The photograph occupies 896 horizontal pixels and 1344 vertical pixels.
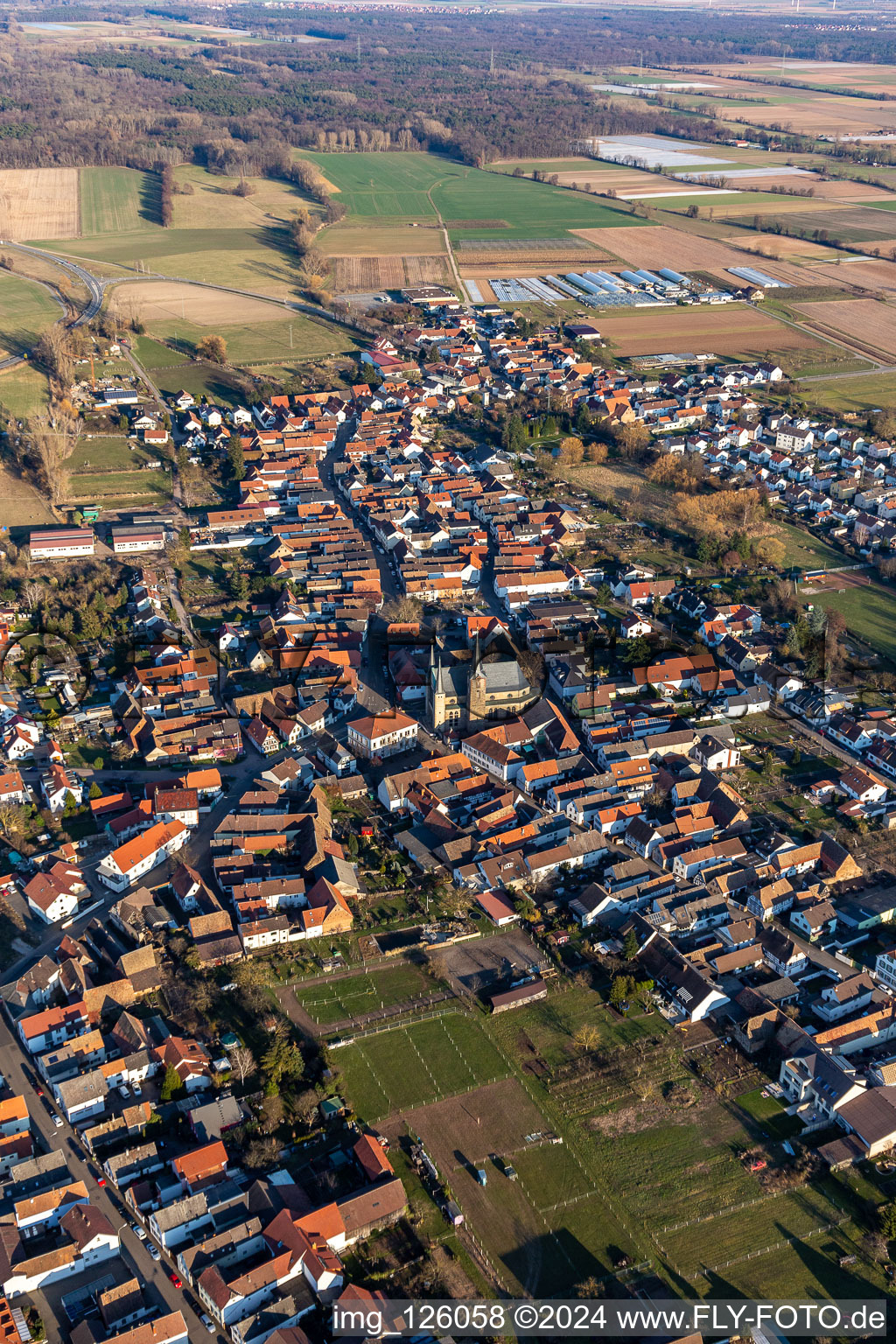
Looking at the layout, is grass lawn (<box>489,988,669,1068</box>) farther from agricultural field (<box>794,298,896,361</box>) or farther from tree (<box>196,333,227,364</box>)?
agricultural field (<box>794,298,896,361</box>)

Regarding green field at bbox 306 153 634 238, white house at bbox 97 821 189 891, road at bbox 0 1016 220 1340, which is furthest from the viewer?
green field at bbox 306 153 634 238

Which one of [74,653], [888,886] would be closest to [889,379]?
[888,886]

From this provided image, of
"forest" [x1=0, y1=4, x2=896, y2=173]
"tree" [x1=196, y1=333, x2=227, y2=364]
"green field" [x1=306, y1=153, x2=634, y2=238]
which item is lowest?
"tree" [x1=196, y1=333, x2=227, y2=364]

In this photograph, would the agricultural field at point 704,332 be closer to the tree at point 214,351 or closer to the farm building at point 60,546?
the tree at point 214,351

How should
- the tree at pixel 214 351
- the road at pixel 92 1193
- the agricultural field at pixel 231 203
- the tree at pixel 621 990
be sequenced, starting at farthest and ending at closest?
the agricultural field at pixel 231 203
the tree at pixel 214 351
the tree at pixel 621 990
the road at pixel 92 1193

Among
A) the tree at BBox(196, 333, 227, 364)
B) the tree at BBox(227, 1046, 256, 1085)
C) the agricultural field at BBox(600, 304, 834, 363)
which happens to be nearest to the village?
the tree at BBox(227, 1046, 256, 1085)

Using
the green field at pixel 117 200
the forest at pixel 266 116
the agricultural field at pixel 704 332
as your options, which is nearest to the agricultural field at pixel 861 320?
the agricultural field at pixel 704 332
